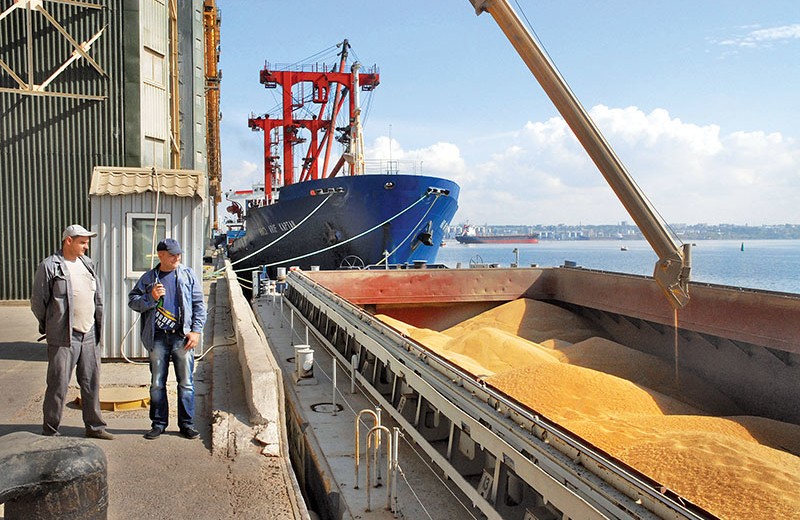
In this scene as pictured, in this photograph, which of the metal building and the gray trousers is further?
the metal building

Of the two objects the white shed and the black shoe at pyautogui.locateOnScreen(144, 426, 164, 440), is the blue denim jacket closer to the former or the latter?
the black shoe at pyautogui.locateOnScreen(144, 426, 164, 440)

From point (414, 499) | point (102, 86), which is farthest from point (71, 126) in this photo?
point (414, 499)

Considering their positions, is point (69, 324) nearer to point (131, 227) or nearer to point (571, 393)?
point (131, 227)

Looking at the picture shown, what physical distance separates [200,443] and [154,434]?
383 millimetres

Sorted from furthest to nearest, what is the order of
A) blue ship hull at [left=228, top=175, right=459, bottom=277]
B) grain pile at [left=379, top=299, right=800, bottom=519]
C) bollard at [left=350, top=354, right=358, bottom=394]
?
blue ship hull at [left=228, top=175, right=459, bottom=277] → bollard at [left=350, top=354, right=358, bottom=394] → grain pile at [left=379, top=299, right=800, bottom=519]

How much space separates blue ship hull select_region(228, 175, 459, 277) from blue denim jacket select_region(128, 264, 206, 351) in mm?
17709

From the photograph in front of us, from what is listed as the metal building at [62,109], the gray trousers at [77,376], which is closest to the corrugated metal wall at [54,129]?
the metal building at [62,109]

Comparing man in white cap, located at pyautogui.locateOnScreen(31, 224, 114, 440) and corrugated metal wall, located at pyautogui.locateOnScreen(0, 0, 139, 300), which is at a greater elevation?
corrugated metal wall, located at pyautogui.locateOnScreen(0, 0, 139, 300)

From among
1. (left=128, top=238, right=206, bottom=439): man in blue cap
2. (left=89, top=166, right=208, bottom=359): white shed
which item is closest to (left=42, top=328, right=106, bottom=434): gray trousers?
(left=128, top=238, right=206, bottom=439): man in blue cap

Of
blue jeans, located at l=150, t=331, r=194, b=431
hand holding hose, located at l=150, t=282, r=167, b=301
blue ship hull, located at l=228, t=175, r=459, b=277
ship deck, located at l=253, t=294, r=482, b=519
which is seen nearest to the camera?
ship deck, located at l=253, t=294, r=482, b=519

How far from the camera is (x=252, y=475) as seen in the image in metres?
4.40

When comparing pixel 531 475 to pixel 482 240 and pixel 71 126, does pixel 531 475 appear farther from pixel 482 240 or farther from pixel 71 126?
pixel 482 240

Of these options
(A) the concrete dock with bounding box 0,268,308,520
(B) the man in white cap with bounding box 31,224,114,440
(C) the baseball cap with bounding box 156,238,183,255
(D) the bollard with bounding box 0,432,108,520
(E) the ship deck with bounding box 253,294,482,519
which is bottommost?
(E) the ship deck with bounding box 253,294,482,519

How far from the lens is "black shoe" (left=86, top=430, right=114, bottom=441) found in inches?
193
